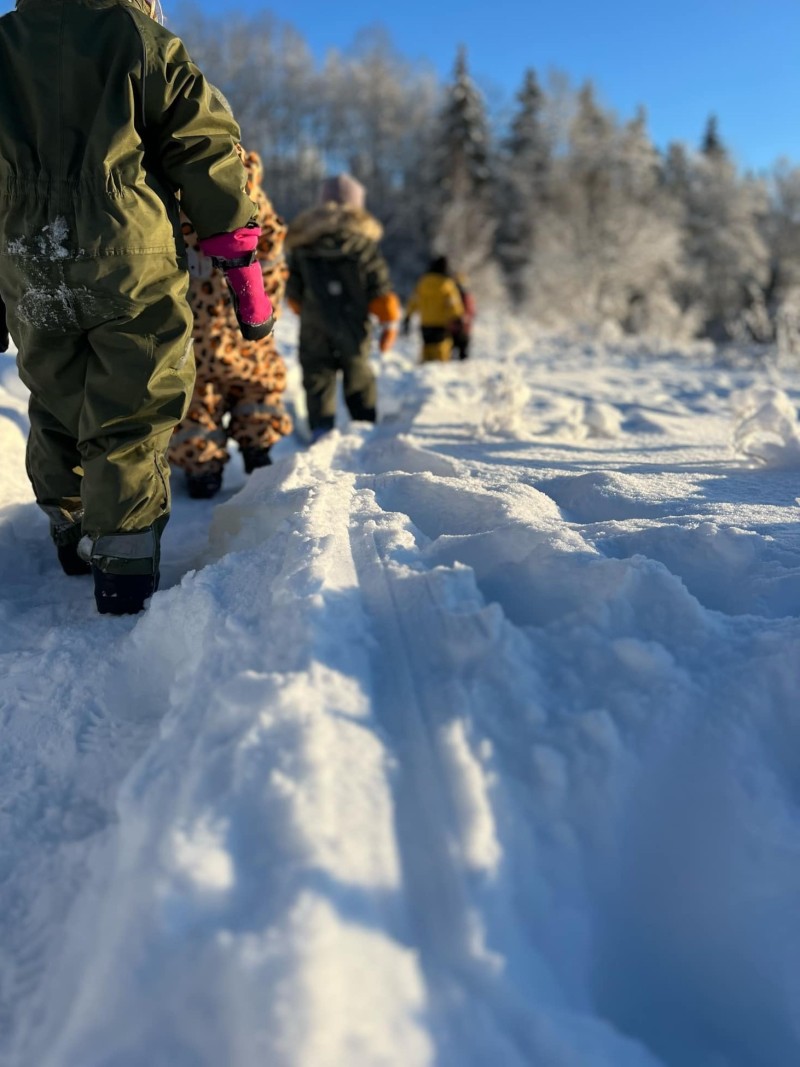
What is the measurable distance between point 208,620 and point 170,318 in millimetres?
827

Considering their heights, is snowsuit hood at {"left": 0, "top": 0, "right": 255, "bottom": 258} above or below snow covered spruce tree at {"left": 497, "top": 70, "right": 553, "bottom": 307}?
below

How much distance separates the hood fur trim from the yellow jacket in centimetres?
436

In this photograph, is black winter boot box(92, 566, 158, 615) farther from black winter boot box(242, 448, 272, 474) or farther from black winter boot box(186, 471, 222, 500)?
black winter boot box(242, 448, 272, 474)

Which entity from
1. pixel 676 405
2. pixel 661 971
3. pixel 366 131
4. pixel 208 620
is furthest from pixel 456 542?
pixel 366 131

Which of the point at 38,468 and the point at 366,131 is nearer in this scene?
the point at 38,468

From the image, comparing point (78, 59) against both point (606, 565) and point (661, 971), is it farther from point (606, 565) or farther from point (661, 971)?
point (661, 971)

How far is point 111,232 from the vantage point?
5.21ft

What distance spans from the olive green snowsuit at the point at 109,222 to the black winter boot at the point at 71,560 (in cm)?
35

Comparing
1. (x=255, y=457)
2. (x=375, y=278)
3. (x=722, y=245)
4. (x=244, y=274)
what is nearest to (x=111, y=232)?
(x=244, y=274)

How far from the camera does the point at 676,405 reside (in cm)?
539

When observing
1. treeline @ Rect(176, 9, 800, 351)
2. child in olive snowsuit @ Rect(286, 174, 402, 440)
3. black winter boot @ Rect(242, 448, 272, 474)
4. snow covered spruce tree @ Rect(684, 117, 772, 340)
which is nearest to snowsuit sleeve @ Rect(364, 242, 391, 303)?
child in olive snowsuit @ Rect(286, 174, 402, 440)

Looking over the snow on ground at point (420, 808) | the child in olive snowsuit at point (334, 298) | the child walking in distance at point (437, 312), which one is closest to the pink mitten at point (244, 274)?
the snow on ground at point (420, 808)

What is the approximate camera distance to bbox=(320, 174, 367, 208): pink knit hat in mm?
4430

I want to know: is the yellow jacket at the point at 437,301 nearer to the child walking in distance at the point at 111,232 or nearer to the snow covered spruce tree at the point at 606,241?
the child walking in distance at the point at 111,232
